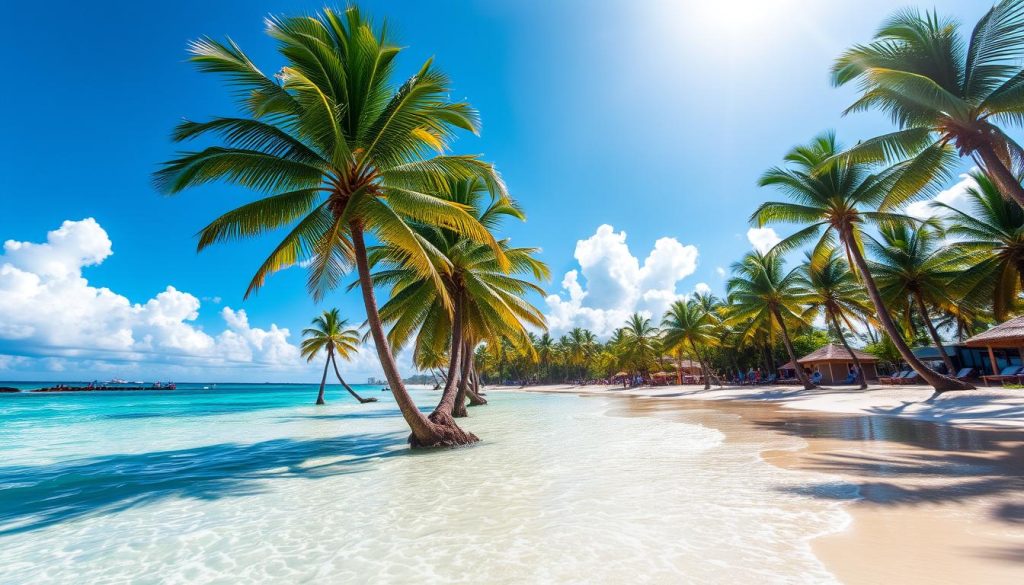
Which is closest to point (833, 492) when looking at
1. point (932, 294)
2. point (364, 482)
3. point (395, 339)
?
point (364, 482)

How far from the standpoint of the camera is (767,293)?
2759 cm

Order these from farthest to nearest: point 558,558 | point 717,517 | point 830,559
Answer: point 717,517, point 558,558, point 830,559

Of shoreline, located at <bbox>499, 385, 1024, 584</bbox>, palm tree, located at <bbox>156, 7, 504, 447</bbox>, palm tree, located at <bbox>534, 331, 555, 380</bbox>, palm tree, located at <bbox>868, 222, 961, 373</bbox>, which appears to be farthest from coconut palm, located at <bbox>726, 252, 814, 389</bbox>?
palm tree, located at <bbox>534, 331, 555, 380</bbox>

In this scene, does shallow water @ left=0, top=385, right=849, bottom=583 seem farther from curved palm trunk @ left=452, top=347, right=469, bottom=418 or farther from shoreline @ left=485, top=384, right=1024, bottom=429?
curved palm trunk @ left=452, top=347, right=469, bottom=418

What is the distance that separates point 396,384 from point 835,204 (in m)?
18.2

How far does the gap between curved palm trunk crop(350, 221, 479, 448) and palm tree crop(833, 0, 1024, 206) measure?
1360cm

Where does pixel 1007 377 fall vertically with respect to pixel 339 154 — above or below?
below

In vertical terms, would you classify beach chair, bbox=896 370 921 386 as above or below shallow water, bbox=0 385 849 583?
above

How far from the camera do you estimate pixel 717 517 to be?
16.1 ft

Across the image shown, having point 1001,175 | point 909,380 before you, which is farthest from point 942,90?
point 909,380

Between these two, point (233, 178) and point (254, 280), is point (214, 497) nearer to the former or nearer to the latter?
point (254, 280)

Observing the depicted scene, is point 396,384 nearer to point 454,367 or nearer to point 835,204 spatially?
point 454,367

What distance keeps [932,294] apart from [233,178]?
29.8 m

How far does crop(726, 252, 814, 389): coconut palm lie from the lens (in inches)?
1071
